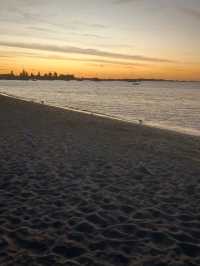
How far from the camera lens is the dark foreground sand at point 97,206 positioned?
696cm

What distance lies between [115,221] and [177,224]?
1.52 metres

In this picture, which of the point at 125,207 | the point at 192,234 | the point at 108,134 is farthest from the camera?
the point at 108,134

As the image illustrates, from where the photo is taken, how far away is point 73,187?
11.4 m

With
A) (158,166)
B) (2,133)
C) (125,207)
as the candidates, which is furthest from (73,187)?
(2,133)

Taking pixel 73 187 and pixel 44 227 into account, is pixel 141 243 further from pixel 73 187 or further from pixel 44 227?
pixel 73 187

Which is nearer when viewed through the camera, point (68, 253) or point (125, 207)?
point (68, 253)

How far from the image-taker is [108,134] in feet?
81.8

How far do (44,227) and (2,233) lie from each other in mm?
963

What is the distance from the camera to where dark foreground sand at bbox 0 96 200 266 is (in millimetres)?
6961

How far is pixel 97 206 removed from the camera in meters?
9.70

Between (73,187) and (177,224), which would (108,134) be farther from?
(177,224)

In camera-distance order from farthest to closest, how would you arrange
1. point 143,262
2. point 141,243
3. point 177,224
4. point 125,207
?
point 125,207 < point 177,224 < point 141,243 < point 143,262

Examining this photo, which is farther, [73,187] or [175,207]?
[73,187]

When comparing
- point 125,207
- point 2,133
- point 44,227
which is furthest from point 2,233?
point 2,133
